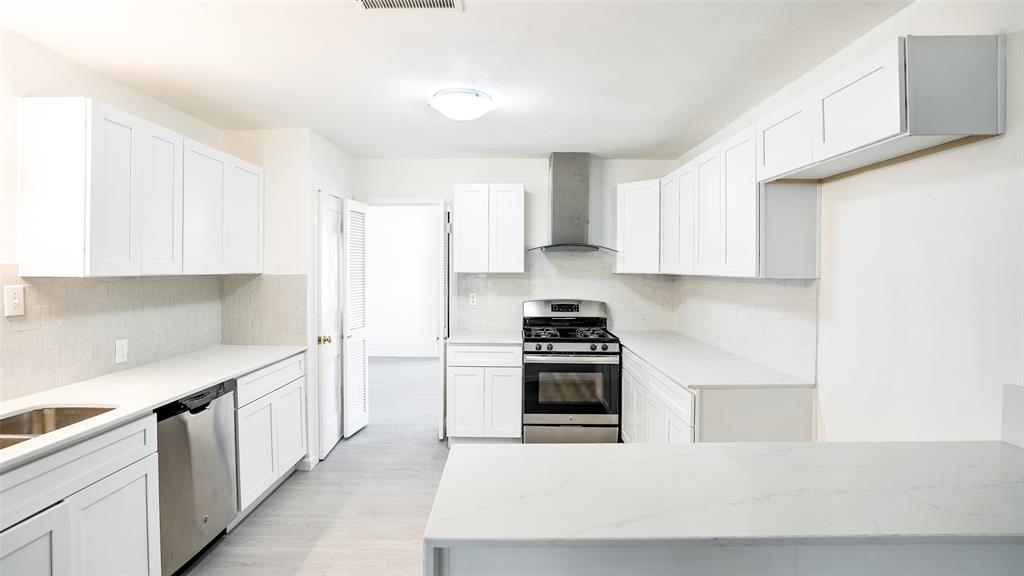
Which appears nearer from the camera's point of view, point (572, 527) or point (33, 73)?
point (572, 527)

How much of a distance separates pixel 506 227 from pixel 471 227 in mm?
301

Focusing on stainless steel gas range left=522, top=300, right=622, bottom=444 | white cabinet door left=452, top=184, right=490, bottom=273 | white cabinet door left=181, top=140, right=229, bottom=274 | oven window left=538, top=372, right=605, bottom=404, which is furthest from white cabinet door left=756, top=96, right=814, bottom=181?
white cabinet door left=181, top=140, right=229, bottom=274

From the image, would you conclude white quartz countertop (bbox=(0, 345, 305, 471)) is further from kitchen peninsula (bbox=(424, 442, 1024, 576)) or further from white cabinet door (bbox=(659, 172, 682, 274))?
white cabinet door (bbox=(659, 172, 682, 274))

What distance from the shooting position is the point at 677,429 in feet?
8.36

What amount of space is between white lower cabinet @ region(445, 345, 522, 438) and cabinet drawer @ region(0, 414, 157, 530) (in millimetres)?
2099

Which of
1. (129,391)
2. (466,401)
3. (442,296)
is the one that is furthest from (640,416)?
(129,391)

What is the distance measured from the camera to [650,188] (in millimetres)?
3771

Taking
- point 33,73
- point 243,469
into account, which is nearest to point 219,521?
point 243,469

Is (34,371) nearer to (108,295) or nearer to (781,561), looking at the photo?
(108,295)

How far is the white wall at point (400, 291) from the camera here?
7.54 metres

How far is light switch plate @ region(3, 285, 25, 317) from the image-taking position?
1910 millimetres

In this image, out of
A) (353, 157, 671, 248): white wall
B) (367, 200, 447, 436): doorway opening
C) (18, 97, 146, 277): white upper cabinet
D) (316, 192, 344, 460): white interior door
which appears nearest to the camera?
(18, 97, 146, 277): white upper cabinet

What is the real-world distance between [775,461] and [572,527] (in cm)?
71

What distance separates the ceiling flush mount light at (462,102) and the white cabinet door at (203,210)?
54.3 inches
